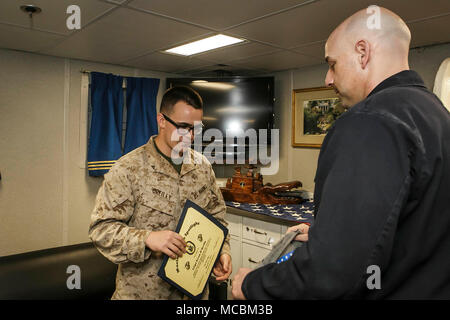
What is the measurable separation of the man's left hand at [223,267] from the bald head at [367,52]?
1.00m

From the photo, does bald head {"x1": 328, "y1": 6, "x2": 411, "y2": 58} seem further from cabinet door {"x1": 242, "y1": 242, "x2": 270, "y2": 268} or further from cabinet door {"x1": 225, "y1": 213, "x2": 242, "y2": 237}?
cabinet door {"x1": 225, "y1": 213, "x2": 242, "y2": 237}

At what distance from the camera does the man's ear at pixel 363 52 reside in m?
0.88

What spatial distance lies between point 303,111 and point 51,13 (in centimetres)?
262

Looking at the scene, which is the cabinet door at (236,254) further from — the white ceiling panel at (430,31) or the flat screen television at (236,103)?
the white ceiling panel at (430,31)

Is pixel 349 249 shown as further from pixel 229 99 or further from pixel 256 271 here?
pixel 229 99

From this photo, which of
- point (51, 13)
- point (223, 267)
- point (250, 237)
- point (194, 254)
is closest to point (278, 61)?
point (250, 237)

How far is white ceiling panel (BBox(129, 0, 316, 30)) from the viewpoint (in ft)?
6.46

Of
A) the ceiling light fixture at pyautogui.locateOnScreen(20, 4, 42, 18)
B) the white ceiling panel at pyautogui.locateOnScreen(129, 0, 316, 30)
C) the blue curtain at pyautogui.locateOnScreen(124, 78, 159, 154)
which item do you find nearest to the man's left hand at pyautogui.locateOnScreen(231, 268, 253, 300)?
the white ceiling panel at pyautogui.locateOnScreen(129, 0, 316, 30)

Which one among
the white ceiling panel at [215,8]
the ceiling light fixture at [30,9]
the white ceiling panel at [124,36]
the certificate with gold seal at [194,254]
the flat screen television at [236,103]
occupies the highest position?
the white ceiling panel at [124,36]

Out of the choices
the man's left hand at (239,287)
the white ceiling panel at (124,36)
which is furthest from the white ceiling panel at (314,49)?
the man's left hand at (239,287)

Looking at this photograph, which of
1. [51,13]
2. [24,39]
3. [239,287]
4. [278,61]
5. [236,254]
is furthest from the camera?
[278,61]

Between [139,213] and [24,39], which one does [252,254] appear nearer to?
[139,213]

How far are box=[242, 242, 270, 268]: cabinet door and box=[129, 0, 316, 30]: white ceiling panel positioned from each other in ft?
6.10

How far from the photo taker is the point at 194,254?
1.41m
